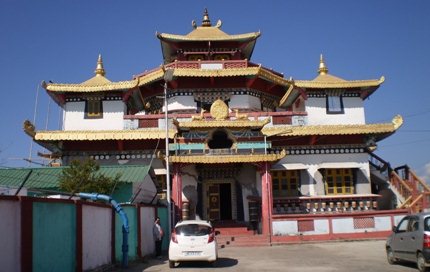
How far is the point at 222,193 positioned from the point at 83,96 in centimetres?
976

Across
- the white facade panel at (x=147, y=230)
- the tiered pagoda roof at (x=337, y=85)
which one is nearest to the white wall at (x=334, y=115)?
the tiered pagoda roof at (x=337, y=85)

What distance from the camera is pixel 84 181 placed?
17797 mm

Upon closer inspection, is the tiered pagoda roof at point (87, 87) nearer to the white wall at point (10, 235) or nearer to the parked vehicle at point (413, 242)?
the parked vehicle at point (413, 242)

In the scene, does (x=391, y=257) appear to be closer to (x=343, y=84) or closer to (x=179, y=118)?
(x=179, y=118)

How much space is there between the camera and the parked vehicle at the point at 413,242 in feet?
37.7

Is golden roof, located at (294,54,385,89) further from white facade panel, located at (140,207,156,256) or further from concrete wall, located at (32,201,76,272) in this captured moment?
concrete wall, located at (32,201,76,272)

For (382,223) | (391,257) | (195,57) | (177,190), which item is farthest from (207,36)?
(391,257)

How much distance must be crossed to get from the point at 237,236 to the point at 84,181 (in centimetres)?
802

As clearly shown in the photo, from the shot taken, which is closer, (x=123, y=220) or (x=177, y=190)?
(x=123, y=220)

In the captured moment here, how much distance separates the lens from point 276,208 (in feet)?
80.0

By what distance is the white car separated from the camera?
44.9ft

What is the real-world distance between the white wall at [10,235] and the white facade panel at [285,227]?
591 inches

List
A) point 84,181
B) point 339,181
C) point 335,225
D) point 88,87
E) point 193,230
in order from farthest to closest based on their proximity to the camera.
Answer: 1. point 339,181
2. point 88,87
3. point 335,225
4. point 84,181
5. point 193,230

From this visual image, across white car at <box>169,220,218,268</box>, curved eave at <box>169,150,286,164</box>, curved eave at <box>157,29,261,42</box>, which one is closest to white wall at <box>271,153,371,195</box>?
curved eave at <box>169,150,286,164</box>
